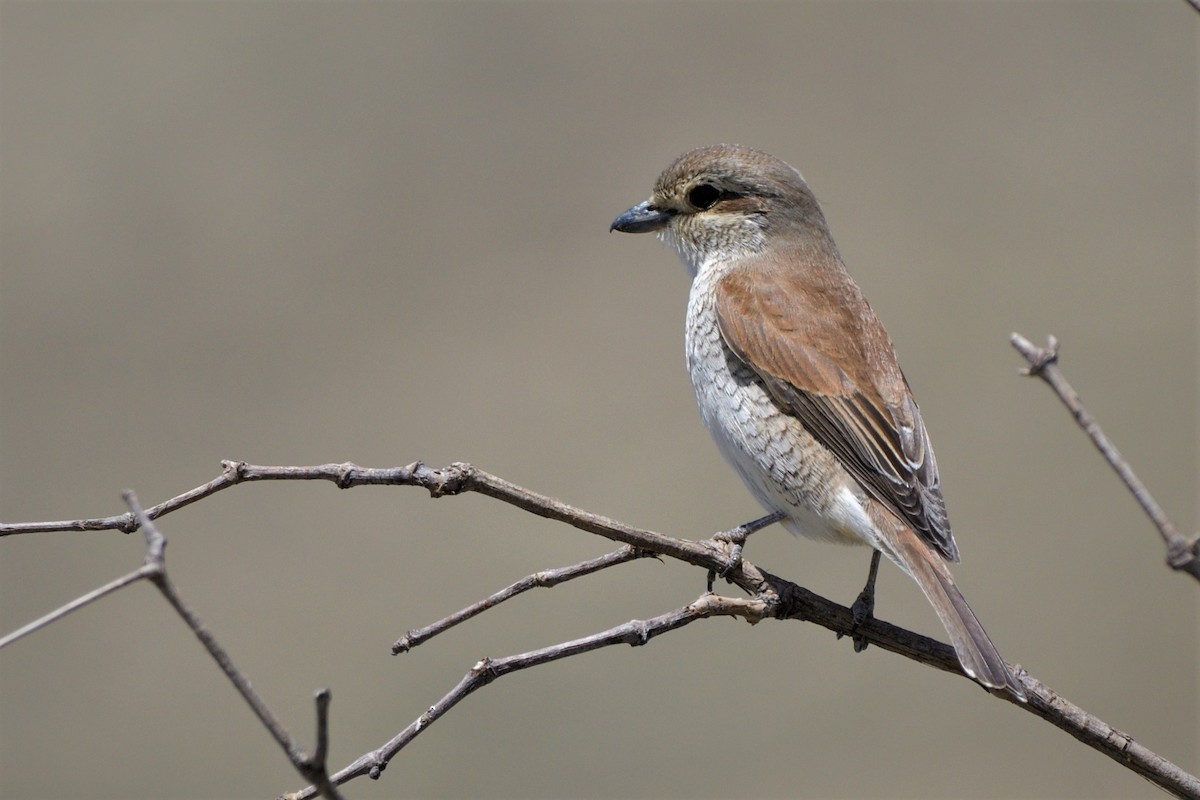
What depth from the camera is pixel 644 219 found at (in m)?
3.63

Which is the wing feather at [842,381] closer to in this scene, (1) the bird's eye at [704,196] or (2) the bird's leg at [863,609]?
(2) the bird's leg at [863,609]

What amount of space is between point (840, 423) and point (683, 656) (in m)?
5.53

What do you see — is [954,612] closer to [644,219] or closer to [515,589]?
[515,589]

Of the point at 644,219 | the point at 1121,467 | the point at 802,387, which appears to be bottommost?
the point at 1121,467

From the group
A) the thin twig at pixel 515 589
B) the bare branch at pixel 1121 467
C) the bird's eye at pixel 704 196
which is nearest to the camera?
the bare branch at pixel 1121 467

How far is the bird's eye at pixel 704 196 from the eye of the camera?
356 centimetres

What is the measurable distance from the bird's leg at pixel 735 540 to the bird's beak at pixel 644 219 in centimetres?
106

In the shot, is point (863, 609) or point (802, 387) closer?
point (863, 609)

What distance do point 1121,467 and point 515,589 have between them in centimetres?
92

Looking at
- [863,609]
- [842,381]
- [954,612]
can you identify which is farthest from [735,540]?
[842,381]

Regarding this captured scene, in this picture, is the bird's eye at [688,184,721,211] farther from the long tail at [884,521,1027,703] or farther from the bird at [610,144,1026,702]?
the long tail at [884,521,1027,703]

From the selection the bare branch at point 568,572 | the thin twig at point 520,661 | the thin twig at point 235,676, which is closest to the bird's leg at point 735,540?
the bare branch at point 568,572

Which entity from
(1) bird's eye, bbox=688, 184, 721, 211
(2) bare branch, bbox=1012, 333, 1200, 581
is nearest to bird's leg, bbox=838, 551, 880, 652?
(2) bare branch, bbox=1012, 333, 1200, 581

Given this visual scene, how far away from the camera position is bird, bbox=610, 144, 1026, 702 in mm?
2789
